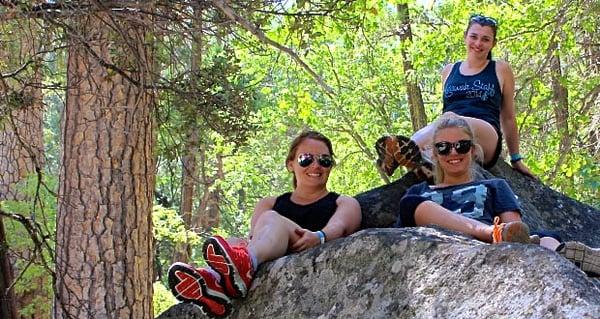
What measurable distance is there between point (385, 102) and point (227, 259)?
13017mm

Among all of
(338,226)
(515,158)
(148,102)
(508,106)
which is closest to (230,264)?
(338,226)

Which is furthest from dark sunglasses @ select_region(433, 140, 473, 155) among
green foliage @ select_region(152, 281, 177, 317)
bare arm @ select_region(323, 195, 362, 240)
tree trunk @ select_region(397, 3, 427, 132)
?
tree trunk @ select_region(397, 3, 427, 132)

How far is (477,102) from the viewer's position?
193 inches

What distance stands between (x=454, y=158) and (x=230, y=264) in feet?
4.22

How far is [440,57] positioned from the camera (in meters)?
11.3

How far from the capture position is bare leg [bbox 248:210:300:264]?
3470 millimetres

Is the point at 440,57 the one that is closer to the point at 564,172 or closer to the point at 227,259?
the point at 564,172

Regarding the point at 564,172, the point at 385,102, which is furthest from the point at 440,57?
the point at 385,102

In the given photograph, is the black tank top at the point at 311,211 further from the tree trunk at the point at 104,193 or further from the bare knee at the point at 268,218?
the tree trunk at the point at 104,193

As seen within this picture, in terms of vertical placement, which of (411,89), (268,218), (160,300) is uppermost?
(411,89)

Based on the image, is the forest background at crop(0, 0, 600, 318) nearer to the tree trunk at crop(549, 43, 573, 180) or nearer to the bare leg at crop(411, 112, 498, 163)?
the tree trunk at crop(549, 43, 573, 180)

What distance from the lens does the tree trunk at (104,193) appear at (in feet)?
18.7

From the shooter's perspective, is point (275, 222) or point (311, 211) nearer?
point (275, 222)

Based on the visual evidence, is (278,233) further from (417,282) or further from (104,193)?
(104,193)
